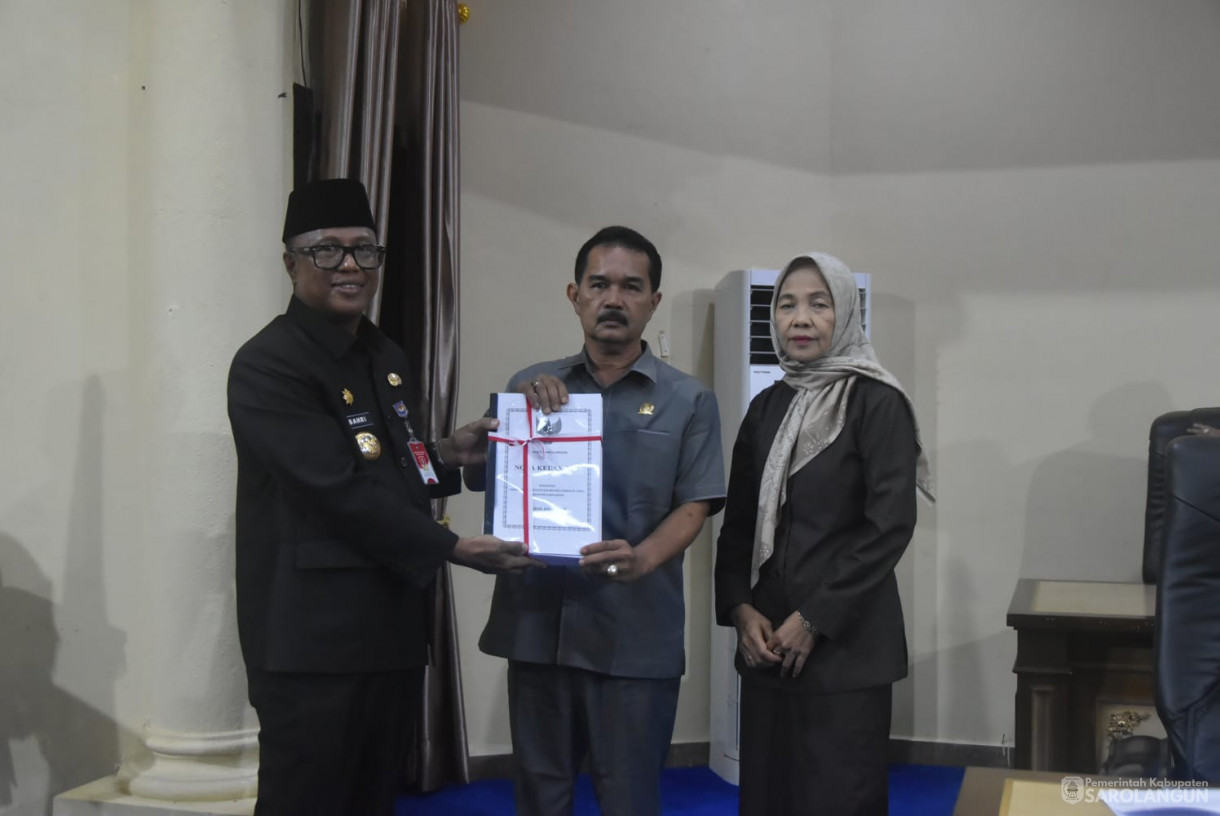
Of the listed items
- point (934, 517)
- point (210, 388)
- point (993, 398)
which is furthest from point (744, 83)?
point (210, 388)

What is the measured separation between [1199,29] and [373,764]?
12.4 feet

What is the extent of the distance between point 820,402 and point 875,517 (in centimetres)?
25

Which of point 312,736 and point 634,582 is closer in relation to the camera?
point 312,736

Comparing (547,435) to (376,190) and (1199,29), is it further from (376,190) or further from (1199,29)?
(1199,29)

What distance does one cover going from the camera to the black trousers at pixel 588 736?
2.03 m

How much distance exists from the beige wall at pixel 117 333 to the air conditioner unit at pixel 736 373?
65.6 inches

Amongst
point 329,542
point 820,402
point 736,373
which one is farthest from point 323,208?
point 736,373

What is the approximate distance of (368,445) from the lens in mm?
2033

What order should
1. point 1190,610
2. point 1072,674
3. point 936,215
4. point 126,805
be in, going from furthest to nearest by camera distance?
1. point 936,215
2. point 1072,674
3. point 126,805
4. point 1190,610

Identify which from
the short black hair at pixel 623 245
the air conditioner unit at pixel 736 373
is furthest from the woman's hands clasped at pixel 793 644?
the air conditioner unit at pixel 736 373

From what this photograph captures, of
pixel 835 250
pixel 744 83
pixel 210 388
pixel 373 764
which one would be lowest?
pixel 373 764

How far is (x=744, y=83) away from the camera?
428 centimetres
